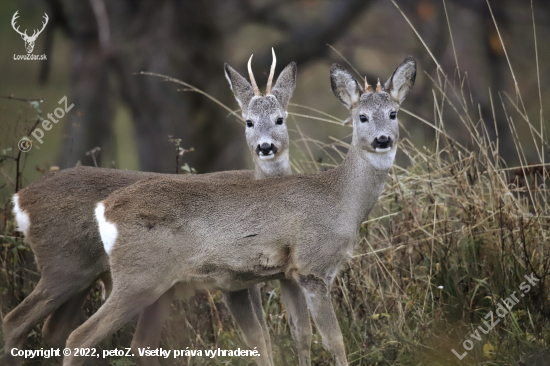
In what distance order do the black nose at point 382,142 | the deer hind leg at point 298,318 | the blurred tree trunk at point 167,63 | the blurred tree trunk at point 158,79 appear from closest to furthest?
the black nose at point 382,142 < the deer hind leg at point 298,318 < the blurred tree trunk at point 167,63 < the blurred tree trunk at point 158,79

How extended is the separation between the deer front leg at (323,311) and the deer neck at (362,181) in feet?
1.83

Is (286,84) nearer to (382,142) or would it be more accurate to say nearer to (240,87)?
(240,87)

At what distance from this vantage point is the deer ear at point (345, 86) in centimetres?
551

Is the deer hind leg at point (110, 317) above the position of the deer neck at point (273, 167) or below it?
below

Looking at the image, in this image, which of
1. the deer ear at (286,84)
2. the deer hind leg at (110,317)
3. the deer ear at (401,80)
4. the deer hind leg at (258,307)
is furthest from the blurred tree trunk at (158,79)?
the deer hind leg at (110,317)

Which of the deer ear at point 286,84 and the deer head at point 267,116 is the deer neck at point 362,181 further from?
the deer ear at point 286,84

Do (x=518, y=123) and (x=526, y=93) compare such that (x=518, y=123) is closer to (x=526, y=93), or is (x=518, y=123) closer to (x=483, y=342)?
(x=526, y=93)

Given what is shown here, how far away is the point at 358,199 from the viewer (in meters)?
5.24

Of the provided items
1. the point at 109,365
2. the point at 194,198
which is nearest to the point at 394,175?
the point at 194,198

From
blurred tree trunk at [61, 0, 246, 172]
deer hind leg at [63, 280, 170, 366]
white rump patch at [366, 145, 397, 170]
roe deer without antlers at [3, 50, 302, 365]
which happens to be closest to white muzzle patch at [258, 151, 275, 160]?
roe deer without antlers at [3, 50, 302, 365]

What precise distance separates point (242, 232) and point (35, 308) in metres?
1.82

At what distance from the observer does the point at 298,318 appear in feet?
18.0

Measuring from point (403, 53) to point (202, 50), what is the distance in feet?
11.9

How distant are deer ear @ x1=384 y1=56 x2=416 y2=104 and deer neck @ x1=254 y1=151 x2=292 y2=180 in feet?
3.74
